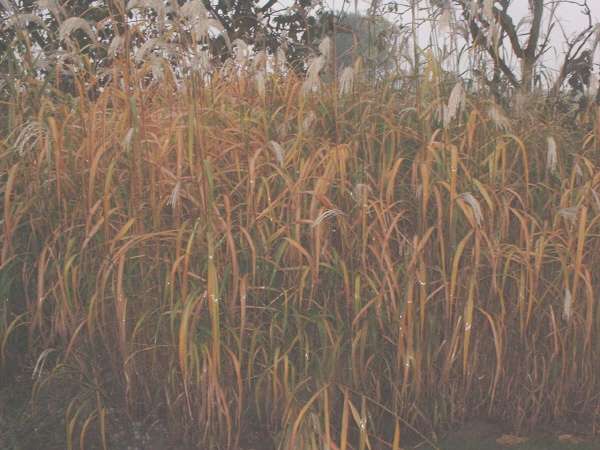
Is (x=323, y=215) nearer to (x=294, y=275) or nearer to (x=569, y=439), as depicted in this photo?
(x=294, y=275)

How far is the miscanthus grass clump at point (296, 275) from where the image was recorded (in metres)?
3.10

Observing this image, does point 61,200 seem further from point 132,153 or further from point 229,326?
point 229,326

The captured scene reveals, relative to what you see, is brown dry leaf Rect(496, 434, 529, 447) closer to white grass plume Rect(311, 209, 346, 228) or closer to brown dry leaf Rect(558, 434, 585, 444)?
brown dry leaf Rect(558, 434, 585, 444)

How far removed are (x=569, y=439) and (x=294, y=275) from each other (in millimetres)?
1384

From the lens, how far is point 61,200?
3.49 metres

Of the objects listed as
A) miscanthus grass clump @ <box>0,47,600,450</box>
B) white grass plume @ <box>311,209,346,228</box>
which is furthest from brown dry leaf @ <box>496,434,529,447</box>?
white grass plume @ <box>311,209,346,228</box>

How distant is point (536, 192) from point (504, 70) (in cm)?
79

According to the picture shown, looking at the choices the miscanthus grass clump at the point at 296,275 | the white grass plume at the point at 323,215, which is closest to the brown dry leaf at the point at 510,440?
the miscanthus grass clump at the point at 296,275

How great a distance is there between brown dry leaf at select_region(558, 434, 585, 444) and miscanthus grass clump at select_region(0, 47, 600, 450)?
0.29 feet

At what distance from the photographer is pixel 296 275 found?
3.20 metres

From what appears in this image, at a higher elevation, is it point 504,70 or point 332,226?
point 504,70

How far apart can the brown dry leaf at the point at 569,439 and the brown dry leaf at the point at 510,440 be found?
0.15 metres

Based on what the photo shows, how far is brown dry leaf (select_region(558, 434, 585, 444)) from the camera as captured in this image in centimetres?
348

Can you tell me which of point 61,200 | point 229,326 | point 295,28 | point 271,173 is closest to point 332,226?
point 271,173
